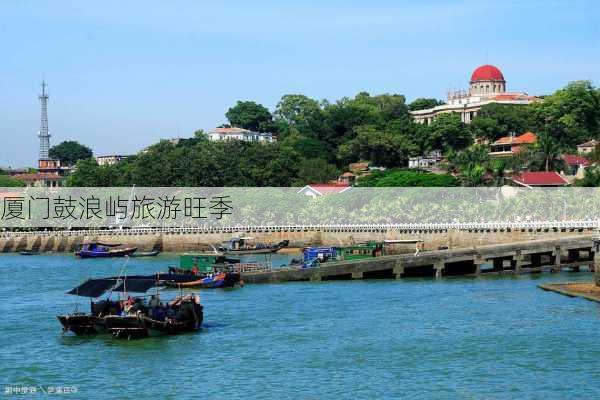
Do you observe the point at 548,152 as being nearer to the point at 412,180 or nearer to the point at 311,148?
the point at 412,180

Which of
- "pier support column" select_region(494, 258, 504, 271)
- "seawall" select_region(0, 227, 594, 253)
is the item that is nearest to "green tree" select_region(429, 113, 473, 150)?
"seawall" select_region(0, 227, 594, 253)

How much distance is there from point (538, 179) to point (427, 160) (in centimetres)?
3685

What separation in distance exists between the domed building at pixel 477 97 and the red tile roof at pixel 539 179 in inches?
2081

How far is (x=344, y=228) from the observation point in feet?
343

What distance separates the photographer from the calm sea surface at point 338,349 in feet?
130

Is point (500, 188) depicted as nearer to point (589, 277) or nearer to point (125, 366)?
point (589, 277)

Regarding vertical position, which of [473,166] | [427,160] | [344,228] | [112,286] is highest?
[427,160]

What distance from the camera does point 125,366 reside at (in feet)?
143

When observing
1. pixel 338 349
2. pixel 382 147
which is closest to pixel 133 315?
pixel 338 349

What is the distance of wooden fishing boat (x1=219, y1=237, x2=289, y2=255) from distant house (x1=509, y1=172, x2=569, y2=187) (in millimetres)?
24068

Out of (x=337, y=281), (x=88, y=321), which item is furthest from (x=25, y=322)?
(x=337, y=281)

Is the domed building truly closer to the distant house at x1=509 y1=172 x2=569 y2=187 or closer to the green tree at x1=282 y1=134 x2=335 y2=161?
the green tree at x1=282 y1=134 x2=335 y2=161

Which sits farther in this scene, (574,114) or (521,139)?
(574,114)

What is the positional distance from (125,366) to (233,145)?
110 meters
